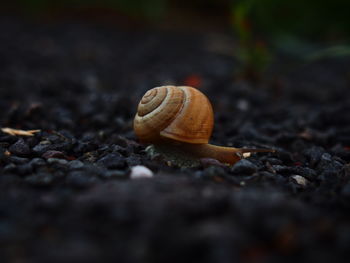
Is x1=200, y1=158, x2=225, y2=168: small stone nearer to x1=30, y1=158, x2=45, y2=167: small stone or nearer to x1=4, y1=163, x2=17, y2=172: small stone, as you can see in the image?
x1=30, y1=158, x2=45, y2=167: small stone

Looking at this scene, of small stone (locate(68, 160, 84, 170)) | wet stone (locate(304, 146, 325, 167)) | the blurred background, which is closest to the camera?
small stone (locate(68, 160, 84, 170))

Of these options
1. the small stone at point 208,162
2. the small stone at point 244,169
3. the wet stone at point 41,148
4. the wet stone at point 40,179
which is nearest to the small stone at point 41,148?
the wet stone at point 41,148

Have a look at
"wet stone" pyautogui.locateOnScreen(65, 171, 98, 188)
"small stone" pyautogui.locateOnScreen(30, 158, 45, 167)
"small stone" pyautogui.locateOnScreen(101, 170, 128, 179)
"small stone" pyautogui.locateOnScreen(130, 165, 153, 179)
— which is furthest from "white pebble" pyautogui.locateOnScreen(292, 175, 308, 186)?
"small stone" pyautogui.locateOnScreen(30, 158, 45, 167)

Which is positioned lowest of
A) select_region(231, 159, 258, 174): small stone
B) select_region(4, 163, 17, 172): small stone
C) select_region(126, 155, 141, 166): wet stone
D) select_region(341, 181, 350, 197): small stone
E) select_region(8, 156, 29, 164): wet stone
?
select_region(8, 156, 29, 164): wet stone

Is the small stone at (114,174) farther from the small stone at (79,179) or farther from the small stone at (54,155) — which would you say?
the small stone at (54,155)

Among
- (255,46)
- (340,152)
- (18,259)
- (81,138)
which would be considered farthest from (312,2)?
(18,259)

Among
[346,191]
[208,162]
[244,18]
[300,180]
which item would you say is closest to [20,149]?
[208,162]
